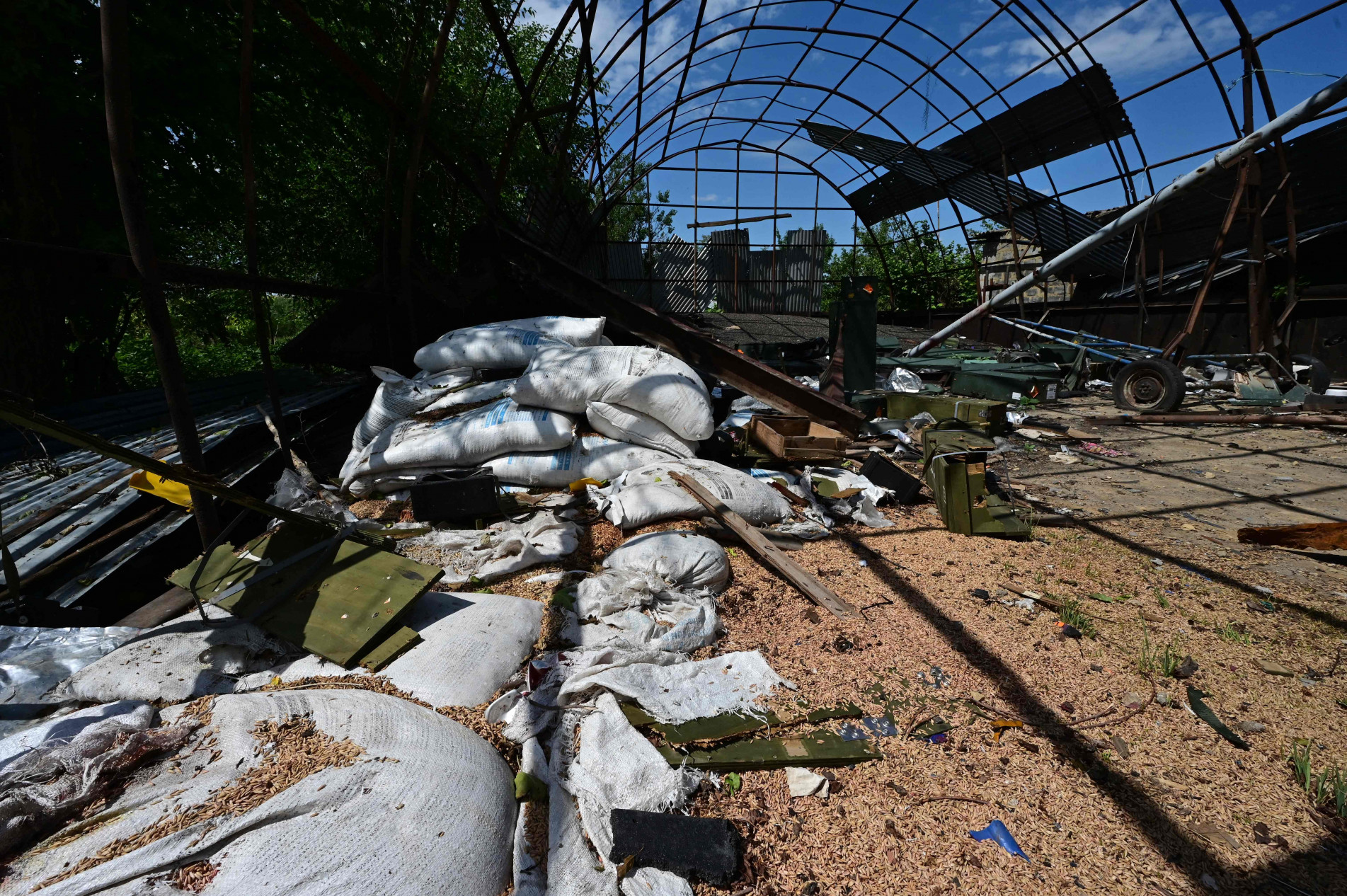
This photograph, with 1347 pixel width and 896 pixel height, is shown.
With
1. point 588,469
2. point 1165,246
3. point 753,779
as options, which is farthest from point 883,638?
point 1165,246

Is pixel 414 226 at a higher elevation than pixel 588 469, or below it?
higher

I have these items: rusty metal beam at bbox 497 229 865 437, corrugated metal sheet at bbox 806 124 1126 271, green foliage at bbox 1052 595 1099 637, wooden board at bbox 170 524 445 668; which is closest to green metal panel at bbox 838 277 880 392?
rusty metal beam at bbox 497 229 865 437

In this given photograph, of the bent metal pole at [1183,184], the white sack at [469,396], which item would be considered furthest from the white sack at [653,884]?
the bent metal pole at [1183,184]

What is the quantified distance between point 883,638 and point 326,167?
8.65 metres

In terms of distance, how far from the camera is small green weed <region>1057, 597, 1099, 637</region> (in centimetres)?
233

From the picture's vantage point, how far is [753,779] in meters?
1.63

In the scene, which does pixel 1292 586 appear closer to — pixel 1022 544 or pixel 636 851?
pixel 1022 544

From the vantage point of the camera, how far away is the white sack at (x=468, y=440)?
141 inches

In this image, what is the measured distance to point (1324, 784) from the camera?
1530mm

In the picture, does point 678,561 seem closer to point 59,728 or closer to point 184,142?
point 59,728

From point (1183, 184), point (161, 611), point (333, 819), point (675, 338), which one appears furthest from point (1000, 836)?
point (1183, 184)

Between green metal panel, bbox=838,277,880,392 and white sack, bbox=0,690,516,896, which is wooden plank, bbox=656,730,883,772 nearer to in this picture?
white sack, bbox=0,690,516,896

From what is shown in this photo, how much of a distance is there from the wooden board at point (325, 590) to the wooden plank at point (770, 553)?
4.96 ft

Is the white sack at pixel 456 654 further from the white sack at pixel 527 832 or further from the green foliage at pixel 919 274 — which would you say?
the green foliage at pixel 919 274
